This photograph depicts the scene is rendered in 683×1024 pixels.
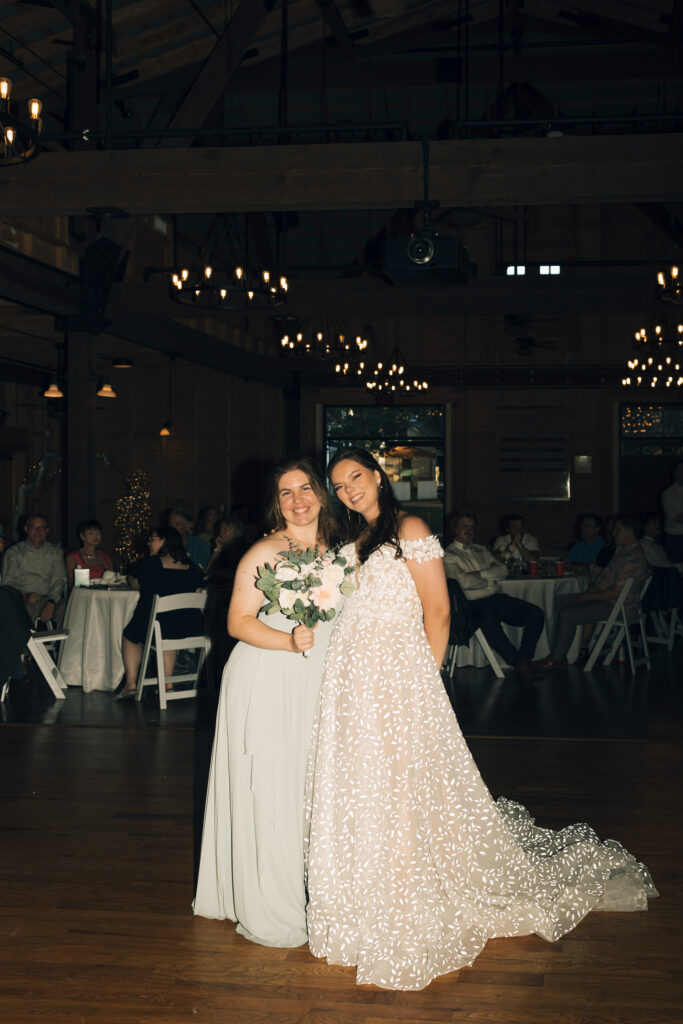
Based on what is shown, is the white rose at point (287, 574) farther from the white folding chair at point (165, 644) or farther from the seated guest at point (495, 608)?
the seated guest at point (495, 608)

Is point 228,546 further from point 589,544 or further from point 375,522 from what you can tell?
point 375,522

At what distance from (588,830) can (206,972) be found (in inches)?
59.0

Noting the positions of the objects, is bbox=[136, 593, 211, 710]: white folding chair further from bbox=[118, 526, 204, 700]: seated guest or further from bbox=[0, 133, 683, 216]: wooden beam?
bbox=[0, 133, 683, 216]: wooden beam

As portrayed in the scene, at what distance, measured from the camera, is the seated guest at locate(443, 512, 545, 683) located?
25.1ft

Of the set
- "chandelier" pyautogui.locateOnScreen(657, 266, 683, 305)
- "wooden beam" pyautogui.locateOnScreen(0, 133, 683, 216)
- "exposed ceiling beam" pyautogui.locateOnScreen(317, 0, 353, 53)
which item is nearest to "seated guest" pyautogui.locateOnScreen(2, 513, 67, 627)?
"wooden beam" pyautogui.locateOnScreen(0, 133, 683, 216)

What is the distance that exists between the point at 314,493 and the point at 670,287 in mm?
6075

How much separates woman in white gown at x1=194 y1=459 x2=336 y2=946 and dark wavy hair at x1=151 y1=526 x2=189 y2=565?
404 cm

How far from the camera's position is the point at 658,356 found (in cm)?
1148

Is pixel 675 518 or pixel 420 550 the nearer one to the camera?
pixel 420 550

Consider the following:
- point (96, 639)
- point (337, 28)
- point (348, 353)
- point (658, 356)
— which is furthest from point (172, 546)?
point (658, 356)

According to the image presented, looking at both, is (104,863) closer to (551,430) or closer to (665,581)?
(665,581)

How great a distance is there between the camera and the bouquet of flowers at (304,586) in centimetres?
286

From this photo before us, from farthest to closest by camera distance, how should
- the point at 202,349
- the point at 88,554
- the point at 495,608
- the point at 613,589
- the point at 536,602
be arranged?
the point at 202,349 → the point at 88,554 → the point at 536,602 → the point at 613,589 → the point at 495,608

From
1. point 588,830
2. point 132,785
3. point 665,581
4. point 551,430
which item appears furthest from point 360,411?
point 588,830
